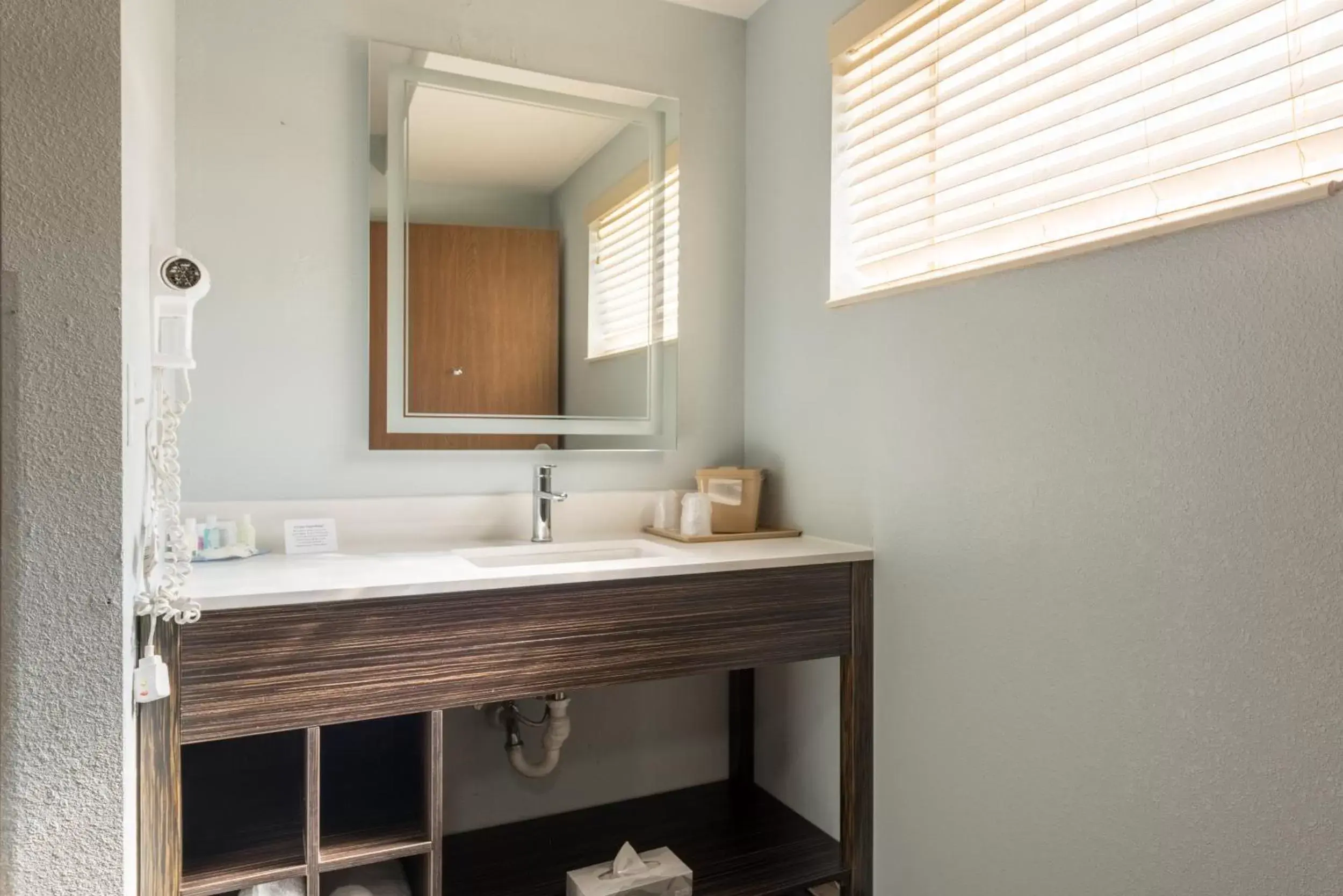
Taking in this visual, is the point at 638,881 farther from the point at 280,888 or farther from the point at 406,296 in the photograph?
the point at 406,296

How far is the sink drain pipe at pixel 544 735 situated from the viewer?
1.85 m

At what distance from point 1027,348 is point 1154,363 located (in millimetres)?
230

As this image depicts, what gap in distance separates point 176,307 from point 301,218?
552 mm

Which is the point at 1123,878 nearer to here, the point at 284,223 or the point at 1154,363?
the point at 1154,363

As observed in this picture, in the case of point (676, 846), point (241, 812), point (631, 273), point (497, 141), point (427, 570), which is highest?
point (497, 141)

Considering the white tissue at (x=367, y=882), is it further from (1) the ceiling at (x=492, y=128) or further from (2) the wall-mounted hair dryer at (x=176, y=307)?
(1) the ceiling at (x=492, y=128)

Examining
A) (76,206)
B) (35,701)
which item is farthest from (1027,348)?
(35,701)

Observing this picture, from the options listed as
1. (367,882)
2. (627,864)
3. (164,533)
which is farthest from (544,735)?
(164,533)

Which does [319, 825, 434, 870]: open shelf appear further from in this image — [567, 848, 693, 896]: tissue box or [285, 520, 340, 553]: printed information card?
[285, 520, 340, 553]: printed information card

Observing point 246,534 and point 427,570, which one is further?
point 246,534

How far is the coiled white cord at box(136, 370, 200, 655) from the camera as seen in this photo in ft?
3.82

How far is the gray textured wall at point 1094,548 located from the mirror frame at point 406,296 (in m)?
0.37

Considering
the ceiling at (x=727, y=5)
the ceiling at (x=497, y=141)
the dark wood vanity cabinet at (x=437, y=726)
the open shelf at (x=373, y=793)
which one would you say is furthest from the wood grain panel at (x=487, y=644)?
the ceiling at (x=727, y=5)

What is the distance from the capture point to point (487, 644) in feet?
4.62
